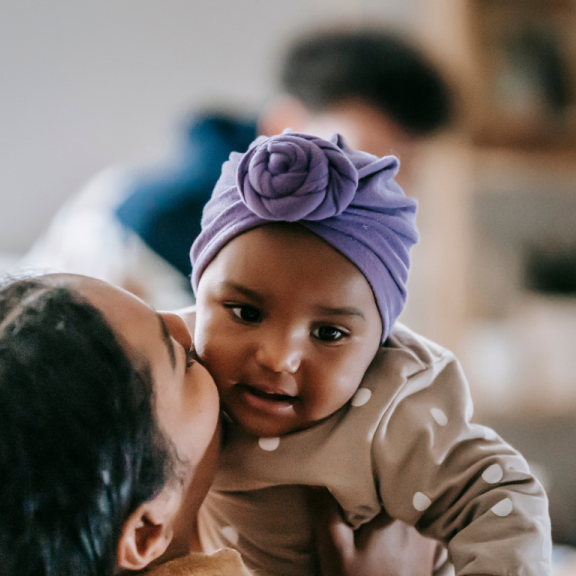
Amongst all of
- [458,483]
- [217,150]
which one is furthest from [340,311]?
[217,150]

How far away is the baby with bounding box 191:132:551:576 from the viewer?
369 mm

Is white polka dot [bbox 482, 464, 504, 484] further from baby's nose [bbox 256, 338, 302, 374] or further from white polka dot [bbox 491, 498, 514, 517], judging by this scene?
baby's nose [bbox 256, 338, 302, 374]

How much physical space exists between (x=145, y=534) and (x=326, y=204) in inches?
8.2

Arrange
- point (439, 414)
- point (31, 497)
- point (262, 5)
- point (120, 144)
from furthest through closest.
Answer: point (262, 5) → point (120, 144) → point (439, 414) → point (31, 497)

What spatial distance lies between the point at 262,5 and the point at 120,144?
A: 588 millimetres

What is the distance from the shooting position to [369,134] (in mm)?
583

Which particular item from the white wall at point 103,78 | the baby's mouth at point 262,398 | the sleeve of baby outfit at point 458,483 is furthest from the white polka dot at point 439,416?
the white wall at point 103,78

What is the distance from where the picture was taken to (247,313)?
1.28ft

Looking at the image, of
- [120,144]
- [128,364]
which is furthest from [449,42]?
[128,364]

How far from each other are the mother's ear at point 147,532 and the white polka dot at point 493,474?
0.19m

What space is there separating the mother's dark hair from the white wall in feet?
3.94

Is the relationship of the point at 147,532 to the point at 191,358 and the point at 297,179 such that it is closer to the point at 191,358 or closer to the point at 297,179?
the point at 191,358

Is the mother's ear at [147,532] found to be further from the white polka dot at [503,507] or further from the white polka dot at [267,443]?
the white polka dot at [503,507]

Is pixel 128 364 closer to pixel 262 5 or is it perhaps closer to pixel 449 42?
pixel 449 42
